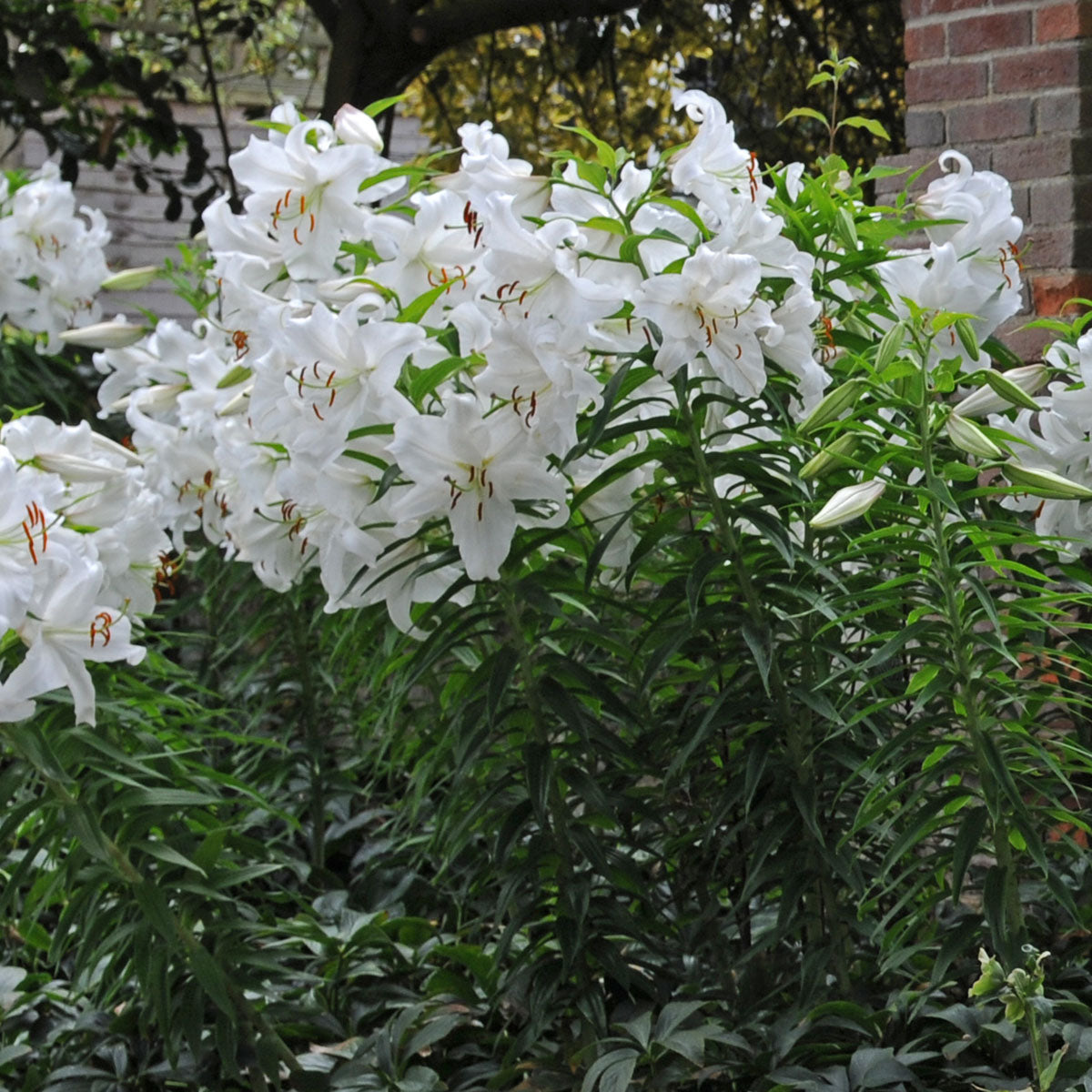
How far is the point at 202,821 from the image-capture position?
6.40 ft

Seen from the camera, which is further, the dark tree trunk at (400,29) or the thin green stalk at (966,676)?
the dark tree trunk at (400,29)

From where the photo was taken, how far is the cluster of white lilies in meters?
1.43

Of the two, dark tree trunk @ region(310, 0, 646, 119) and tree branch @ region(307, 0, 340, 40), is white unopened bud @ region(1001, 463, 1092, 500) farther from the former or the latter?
tree branch @ region(307, 0, 340, 40)

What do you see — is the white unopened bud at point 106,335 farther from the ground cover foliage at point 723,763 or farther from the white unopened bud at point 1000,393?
the white unopened bud at point 1000,393

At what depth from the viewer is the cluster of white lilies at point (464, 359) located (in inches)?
56.3

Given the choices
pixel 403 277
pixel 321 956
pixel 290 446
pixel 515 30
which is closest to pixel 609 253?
pixel 403 277

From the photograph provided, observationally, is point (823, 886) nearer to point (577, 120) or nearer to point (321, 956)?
point (321, 956)

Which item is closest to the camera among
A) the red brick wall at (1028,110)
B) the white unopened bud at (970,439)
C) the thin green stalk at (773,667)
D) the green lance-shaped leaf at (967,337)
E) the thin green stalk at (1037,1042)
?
the thin green stalk at (1037,1042)

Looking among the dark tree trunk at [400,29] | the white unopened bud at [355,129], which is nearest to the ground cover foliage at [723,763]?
the white unopened bud at [355,129]

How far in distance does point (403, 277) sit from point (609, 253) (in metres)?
0.23

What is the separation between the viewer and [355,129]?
5.69ft

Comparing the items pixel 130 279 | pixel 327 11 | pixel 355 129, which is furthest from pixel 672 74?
pixel 355 129

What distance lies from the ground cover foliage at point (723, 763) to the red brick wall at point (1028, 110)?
561mm

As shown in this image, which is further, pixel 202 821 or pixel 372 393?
pixel 202 821
